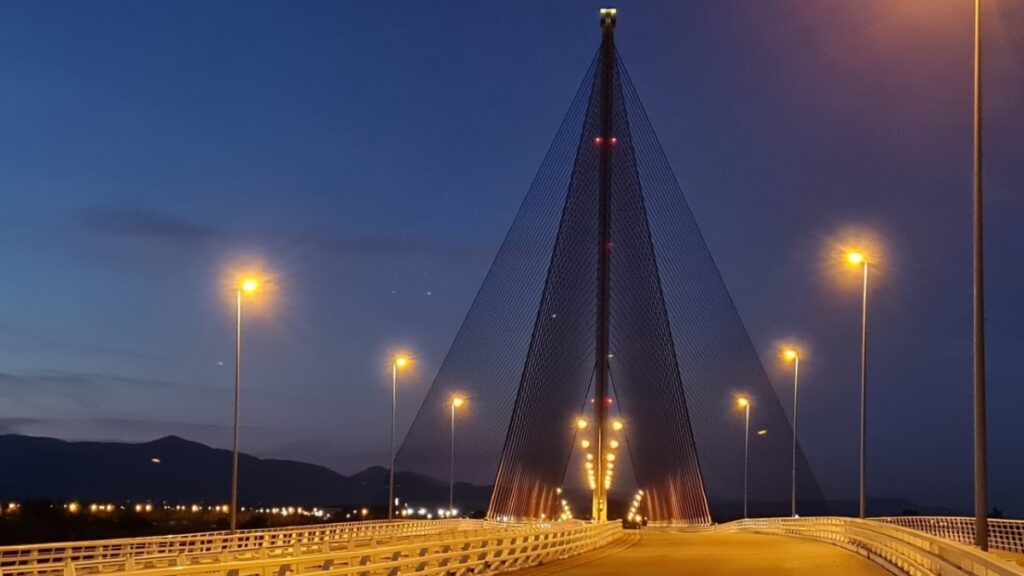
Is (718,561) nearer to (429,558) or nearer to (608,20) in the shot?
(429,558)

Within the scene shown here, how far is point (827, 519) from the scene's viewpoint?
4850 cm

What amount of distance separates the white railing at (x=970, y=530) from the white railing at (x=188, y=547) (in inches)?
545

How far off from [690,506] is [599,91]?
76.8 feet

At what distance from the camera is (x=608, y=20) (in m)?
54.8

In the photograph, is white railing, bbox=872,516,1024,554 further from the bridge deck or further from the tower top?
the tower top

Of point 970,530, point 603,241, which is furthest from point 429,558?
point 603,241

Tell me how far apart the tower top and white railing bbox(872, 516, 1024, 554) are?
807 inches

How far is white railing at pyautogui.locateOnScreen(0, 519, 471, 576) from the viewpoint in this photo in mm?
23008

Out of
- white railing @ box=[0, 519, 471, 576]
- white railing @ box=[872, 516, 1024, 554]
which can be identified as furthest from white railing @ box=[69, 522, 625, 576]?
white railing @ box=[872, 516, 1024, 554]

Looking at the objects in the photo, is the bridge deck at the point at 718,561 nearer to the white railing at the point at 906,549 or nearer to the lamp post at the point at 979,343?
the white railing at the point at 906,549

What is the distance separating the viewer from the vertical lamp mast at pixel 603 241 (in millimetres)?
52906

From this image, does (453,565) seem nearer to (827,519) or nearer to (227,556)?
(227,556)

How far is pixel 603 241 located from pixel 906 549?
2647 centimetres

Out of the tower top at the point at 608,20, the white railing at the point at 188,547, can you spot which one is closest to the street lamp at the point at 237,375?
the white railing at the point at 188,547
